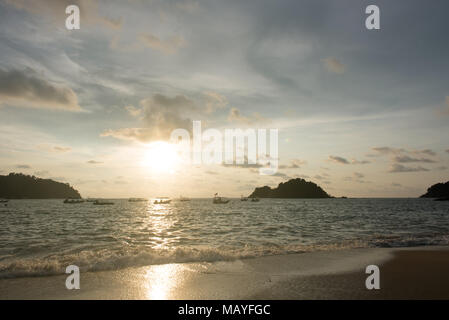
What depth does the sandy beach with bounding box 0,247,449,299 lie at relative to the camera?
9672 millimetres

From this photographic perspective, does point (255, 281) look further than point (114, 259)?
No

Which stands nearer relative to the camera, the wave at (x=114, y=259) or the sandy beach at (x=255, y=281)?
the sandy beach at (x=255, y=281)

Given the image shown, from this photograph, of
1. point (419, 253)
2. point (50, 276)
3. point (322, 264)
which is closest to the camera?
point (50, 276)

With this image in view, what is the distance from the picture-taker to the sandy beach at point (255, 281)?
967 centimetres

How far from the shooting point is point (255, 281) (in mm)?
11328

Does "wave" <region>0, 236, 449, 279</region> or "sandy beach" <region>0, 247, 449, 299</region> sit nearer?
"sandy beach" <region>0, 247, 449, 299</region>
